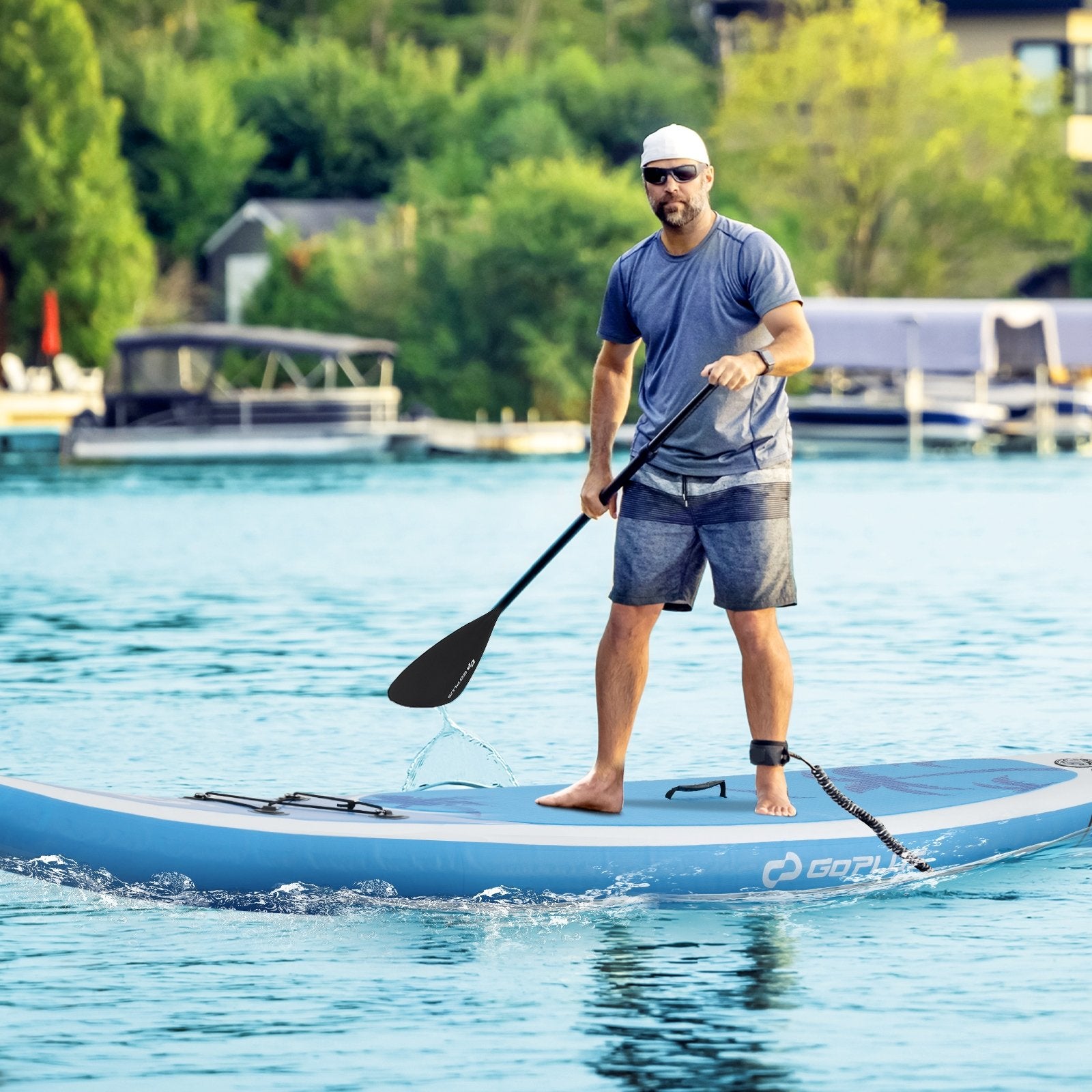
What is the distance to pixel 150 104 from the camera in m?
60.5

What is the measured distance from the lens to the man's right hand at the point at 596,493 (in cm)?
757

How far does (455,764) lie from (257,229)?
53477 mm

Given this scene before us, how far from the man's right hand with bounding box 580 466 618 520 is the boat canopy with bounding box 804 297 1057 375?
119 feet

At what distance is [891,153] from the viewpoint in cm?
5300

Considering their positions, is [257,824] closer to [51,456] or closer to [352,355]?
[51,456]

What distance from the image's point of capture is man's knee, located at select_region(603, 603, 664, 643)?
24.9ft

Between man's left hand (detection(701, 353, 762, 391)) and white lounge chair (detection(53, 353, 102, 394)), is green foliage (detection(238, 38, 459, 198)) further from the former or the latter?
man's left hand (detection(701, 353, 762, 391))

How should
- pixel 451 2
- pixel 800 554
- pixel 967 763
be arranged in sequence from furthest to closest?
pixel 451 2, pixel 800 554, pixel 967 763

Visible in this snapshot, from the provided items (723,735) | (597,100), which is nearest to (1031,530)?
(723,735)

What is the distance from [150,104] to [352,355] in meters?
9.88

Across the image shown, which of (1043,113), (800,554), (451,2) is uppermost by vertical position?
(451,2)

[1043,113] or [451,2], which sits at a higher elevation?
[451,2]

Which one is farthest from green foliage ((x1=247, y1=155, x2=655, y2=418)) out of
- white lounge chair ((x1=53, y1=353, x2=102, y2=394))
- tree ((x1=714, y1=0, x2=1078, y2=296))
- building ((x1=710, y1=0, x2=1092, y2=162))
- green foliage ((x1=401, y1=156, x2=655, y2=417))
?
building ((x1=710, y1=0, x2=1092, y2=162))

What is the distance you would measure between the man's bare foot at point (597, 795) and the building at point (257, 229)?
2075 inches
